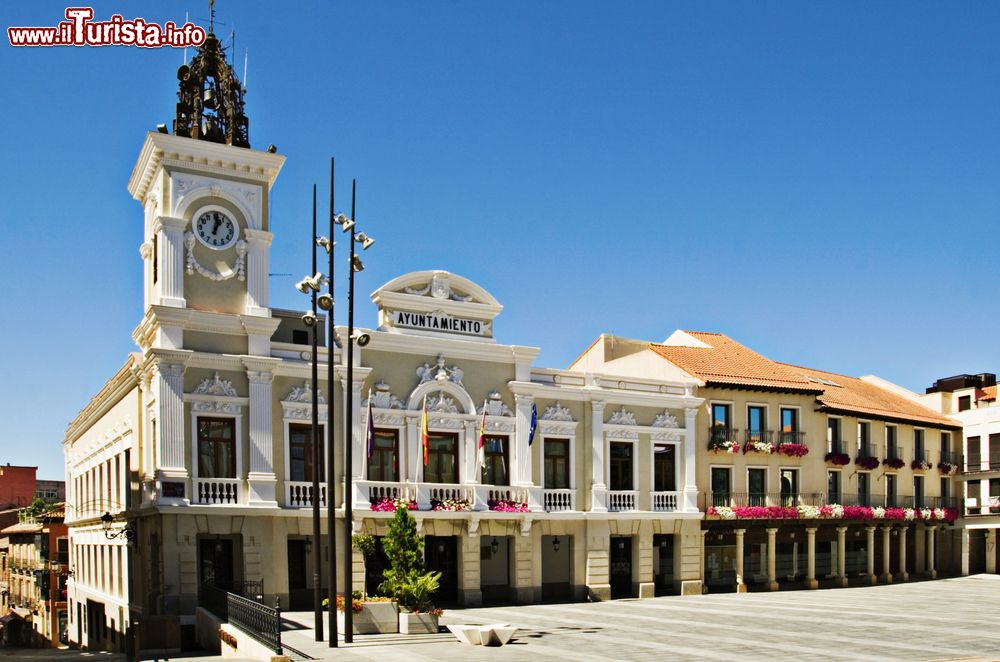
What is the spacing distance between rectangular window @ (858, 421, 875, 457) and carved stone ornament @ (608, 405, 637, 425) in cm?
1432

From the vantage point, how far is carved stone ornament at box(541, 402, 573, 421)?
39062 millimetres

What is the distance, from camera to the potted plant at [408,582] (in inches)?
1055

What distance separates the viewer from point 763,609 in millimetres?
34625

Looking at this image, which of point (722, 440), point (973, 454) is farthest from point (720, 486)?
point (973, 454)

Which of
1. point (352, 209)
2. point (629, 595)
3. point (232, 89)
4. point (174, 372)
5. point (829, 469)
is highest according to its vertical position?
point (232, 89)

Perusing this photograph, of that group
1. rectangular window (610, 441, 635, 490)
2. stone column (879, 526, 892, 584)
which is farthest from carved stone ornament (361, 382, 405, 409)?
stone column (879, 526, 892, 584)

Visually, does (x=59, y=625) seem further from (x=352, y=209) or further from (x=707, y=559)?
(x=352, y=209)

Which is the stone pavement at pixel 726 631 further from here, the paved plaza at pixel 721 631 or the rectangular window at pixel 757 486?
the rectangular window at pixel 757 486

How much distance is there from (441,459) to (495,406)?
2.69 meters

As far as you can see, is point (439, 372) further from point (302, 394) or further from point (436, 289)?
point (302, 394)

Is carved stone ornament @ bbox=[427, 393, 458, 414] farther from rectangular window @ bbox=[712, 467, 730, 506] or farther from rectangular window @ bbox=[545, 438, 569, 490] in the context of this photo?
rectangular window @ bbox=[712, 467, 730, 506]

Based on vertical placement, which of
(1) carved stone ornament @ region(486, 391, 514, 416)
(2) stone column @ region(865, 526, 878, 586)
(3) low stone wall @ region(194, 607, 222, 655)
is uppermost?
(1) carved stone ornament @ region(486, 391, 514, 416)

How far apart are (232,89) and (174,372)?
9.77m

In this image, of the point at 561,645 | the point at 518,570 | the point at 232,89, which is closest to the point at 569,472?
the point at 518,570
